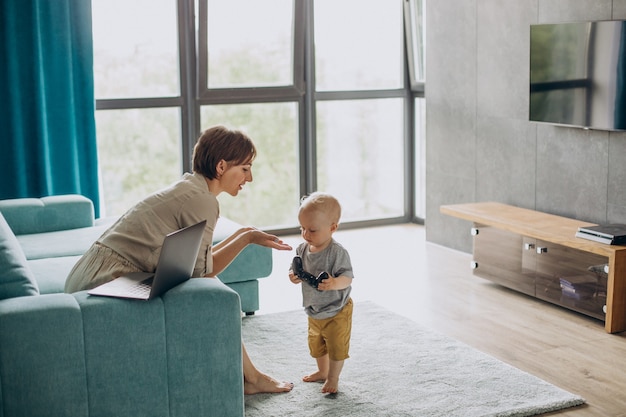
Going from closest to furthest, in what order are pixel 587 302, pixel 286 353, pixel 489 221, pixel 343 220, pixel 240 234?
pixel 240 234, pixel 286 353, pixel 587 302, pixel 489 221, pixel 343 220

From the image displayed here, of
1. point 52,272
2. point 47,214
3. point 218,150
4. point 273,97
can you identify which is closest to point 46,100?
point 47,214

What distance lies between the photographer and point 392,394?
3477mm

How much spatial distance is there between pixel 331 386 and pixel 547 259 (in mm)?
1754

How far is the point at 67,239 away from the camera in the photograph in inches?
177

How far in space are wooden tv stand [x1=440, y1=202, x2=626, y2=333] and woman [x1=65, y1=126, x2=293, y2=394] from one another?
6.14ft

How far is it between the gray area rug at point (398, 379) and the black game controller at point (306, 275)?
1.59 feet

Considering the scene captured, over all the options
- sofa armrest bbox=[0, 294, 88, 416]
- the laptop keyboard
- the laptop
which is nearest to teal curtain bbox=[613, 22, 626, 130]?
the laptop

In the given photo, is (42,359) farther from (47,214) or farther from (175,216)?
(47,214)

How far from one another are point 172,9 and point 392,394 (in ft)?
12.5

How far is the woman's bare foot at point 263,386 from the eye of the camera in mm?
3500

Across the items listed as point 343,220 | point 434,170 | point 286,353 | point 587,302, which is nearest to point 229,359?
point 286,353

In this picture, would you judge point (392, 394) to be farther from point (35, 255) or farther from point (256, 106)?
point (256, 106)

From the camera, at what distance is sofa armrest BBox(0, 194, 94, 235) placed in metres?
4.69

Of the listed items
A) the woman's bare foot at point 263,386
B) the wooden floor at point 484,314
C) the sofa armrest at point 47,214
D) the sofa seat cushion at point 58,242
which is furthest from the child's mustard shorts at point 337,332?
the sofa armrest at point 47,214
